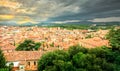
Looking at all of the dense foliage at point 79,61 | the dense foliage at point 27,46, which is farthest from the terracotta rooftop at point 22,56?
the dense foliage at point 79,61

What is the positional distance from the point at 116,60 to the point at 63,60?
7251mm

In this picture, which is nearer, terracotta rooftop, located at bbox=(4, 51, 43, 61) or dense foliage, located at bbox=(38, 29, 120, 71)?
dense foliage, located at bbox=(38, 29, 120, 71)

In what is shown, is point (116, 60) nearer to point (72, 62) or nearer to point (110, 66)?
point (110, 66)

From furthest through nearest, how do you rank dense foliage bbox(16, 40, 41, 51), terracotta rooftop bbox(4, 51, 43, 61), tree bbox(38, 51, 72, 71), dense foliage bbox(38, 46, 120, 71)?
1. dense foliage bbox(16, 40, 41, 51)
2. terracotta rooftop bbox(4, 51, 43, 61)
3. tree bbox(38, 51, 72, 71)
4. dense foliage bbox(38, 46, 120, 71)

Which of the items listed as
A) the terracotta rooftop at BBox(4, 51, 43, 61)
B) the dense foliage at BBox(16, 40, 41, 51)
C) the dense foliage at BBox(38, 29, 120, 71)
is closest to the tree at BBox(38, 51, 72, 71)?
the dense foliage at BBox(38, 29, 120, 71)

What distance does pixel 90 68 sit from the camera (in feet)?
72.4

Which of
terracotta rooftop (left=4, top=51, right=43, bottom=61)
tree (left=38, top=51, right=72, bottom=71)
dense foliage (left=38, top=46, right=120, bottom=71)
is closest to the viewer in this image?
dense foliage (left=38, top=46, right=120, bottom=71)

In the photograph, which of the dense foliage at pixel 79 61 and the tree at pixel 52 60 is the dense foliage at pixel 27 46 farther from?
the dense foliage at pixel 79 61

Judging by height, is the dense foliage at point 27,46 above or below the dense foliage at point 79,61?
below

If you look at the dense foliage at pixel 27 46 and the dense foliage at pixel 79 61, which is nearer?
the dense foliage at pixel 79 61

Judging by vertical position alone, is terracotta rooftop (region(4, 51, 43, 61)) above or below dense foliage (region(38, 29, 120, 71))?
below

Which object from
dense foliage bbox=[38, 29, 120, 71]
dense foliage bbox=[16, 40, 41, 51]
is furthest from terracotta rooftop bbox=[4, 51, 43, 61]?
dense foliage bbox=[38, 29, 120, 71]

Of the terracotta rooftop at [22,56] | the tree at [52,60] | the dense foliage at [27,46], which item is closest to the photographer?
the tree at [52,60]

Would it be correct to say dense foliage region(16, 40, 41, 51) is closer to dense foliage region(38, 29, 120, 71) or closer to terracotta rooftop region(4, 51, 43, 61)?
terracotta rooftop region(4, 51, 43, 61)
